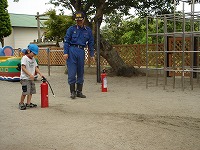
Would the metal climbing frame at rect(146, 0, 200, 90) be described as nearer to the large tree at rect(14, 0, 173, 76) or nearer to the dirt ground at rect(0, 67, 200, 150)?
the large tree at rect(14, 0, 173, 76)

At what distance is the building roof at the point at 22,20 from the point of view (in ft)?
112

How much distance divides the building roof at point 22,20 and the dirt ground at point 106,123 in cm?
2833

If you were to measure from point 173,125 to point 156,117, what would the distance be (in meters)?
0.53

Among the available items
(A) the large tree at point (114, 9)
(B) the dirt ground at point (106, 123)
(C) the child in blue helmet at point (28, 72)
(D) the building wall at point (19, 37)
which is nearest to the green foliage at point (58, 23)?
(A) the large tree at point (114, 9)

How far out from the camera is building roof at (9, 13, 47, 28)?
34031 mm

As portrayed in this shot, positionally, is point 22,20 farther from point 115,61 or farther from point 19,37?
point 115,61

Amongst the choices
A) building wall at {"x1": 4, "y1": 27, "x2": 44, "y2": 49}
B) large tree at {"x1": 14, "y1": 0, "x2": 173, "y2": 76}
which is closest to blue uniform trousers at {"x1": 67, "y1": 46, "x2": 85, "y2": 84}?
large tree at {"x1": 14, "y1": 0, "x2": 173, "y2": 76}

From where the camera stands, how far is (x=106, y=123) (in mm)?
4574

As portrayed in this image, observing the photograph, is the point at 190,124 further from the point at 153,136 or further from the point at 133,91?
the point at 133,91

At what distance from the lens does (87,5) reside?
11.7 meters

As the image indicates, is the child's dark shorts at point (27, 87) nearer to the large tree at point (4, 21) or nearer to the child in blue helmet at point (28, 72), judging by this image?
the child in blue helmet at point (28, 72)

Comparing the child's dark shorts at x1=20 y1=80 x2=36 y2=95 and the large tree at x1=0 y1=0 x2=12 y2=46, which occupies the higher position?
the large tree at x1=0 y1=0 x2=12 y2=46

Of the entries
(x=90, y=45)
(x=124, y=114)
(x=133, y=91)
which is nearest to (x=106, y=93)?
(x=133, y=91)

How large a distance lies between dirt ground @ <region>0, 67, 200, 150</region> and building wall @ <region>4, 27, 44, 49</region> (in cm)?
2858
